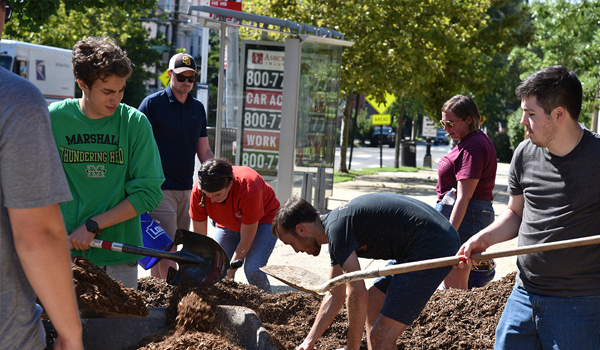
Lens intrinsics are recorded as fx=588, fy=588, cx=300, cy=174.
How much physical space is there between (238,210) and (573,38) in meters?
12.1

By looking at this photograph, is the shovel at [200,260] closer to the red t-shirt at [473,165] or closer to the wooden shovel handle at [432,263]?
the wooden shovel handle at [432,263]

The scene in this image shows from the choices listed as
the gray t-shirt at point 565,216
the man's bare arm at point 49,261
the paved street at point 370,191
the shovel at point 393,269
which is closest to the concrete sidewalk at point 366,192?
the paved street at point 370,191

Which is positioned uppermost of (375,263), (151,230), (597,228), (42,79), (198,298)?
(42,79)

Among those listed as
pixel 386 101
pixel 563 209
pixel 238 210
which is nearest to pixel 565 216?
pixel 563 209

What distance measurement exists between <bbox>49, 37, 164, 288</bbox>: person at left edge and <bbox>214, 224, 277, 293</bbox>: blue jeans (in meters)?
1.60

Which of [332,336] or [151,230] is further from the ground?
[151,230]

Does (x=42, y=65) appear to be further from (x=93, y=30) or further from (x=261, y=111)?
(x=261, y=111)

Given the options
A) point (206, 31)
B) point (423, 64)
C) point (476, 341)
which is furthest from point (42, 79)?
point (476, 341)

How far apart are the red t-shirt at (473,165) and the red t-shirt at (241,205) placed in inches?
55.8

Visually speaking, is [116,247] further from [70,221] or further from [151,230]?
[151,230]

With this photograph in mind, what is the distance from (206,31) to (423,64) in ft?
17.0

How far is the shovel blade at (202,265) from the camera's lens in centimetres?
348

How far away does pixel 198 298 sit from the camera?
3.26 m

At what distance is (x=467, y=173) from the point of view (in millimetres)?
4488
